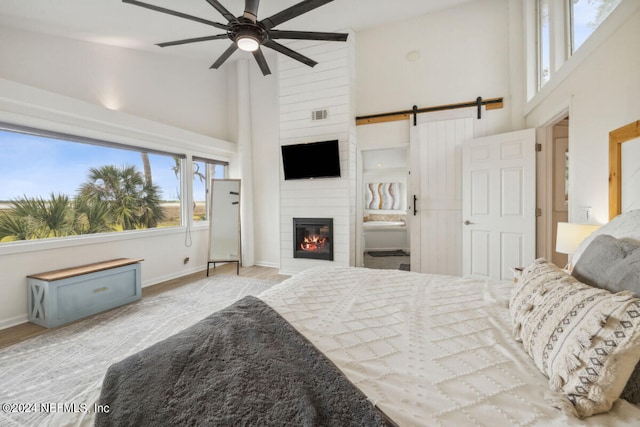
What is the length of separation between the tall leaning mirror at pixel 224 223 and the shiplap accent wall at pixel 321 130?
0.81 m

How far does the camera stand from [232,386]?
73 cm

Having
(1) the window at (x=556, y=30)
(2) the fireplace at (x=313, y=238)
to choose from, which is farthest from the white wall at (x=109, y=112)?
(1) the window at (x=556, y=30)

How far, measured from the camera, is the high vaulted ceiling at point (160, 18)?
2602 millimetres

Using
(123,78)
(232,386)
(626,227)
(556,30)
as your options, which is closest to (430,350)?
(232,386)

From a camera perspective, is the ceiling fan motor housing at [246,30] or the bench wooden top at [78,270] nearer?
the ceiling fan motor housing at [246,30]

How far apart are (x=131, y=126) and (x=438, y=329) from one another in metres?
3.94

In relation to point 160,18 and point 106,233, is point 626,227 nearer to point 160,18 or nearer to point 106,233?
point 160,18

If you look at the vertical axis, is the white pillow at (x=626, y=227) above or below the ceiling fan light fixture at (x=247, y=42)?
below

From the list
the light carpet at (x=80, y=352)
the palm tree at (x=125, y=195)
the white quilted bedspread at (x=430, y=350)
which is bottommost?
the light carpet at (x=80, y=352)

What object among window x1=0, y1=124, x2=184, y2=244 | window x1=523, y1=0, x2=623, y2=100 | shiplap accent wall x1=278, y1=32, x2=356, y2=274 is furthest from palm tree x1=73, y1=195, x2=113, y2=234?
window x1=523, y1=0, x2=623, y2=100

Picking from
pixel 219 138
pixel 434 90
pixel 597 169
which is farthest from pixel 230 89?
pixel 597 169

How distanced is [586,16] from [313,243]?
145 inches

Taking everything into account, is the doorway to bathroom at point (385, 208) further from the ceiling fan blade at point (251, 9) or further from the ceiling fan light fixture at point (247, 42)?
the ceiling fan blade at point (251, 9)

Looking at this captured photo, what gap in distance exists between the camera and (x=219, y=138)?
5.04 meters
